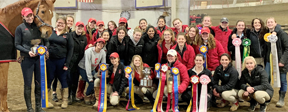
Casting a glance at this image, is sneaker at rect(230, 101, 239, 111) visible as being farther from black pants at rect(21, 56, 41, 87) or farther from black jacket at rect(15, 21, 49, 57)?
black jacket at rect(15, 21, 49, 57)

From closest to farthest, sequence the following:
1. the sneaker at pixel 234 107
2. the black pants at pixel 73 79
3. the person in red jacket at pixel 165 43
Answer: the sneaker at pixel 234 107, the person in red jacket at pixel 165 43, the black pants at pixel 73 79

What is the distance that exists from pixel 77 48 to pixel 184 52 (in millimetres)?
1888

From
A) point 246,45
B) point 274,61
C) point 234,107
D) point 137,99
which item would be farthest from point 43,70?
point 274,61

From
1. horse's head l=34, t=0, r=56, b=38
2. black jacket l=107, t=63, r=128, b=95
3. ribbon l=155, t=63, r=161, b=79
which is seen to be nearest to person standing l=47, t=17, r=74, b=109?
horse's head l=34, t=0, r=56, b=38

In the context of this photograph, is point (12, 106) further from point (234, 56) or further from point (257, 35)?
point (257, 35)

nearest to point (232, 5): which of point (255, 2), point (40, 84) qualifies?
point (255, 2)

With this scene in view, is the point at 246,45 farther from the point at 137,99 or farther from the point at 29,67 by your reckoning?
the point at 29,67

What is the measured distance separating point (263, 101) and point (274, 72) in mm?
729

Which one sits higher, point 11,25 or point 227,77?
point 11,25

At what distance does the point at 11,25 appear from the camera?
3.43 metres

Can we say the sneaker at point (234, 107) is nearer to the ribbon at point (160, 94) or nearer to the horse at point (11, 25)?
the ribbon at point (160, 94)

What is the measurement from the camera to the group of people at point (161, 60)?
360 centimetres

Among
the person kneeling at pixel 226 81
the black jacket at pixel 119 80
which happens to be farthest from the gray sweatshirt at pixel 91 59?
the person kneeling at pixel 226 81

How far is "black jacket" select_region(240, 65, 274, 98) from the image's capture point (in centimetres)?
354
